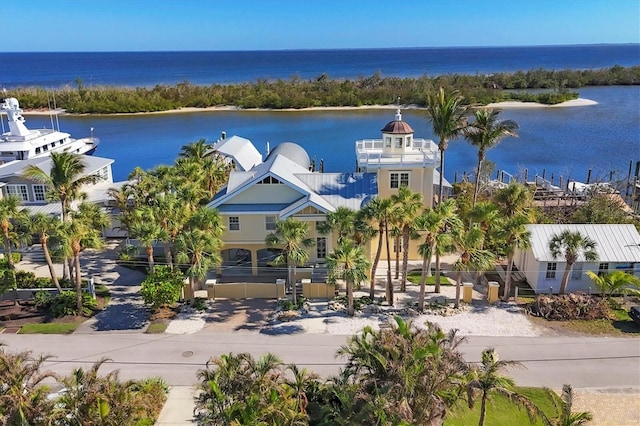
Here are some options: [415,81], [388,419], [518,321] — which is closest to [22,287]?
[388,419]

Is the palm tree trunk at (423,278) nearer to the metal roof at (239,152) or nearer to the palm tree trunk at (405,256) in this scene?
the palm tree trunk at (405,256)

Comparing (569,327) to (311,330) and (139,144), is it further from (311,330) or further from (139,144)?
(139,144)

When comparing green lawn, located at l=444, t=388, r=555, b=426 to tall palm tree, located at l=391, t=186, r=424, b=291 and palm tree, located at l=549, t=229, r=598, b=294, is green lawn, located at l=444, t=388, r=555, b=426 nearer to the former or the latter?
tall palm tree, located at l=391, t=186, r=424, b=291

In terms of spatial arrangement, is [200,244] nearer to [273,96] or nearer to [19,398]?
[19,398]

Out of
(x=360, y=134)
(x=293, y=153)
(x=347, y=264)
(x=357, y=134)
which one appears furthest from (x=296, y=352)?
(x=357, y=134)

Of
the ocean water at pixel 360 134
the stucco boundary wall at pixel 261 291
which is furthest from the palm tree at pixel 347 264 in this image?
the ocean water at pixel 360 134

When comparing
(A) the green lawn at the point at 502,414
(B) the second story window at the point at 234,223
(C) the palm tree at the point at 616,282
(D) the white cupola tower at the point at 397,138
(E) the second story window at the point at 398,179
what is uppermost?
(D) the white cupola tower at the point at 397,138

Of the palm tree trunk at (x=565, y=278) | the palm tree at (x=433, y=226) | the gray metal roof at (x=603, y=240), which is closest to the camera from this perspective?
the palm tree at (x=433, y=226)
